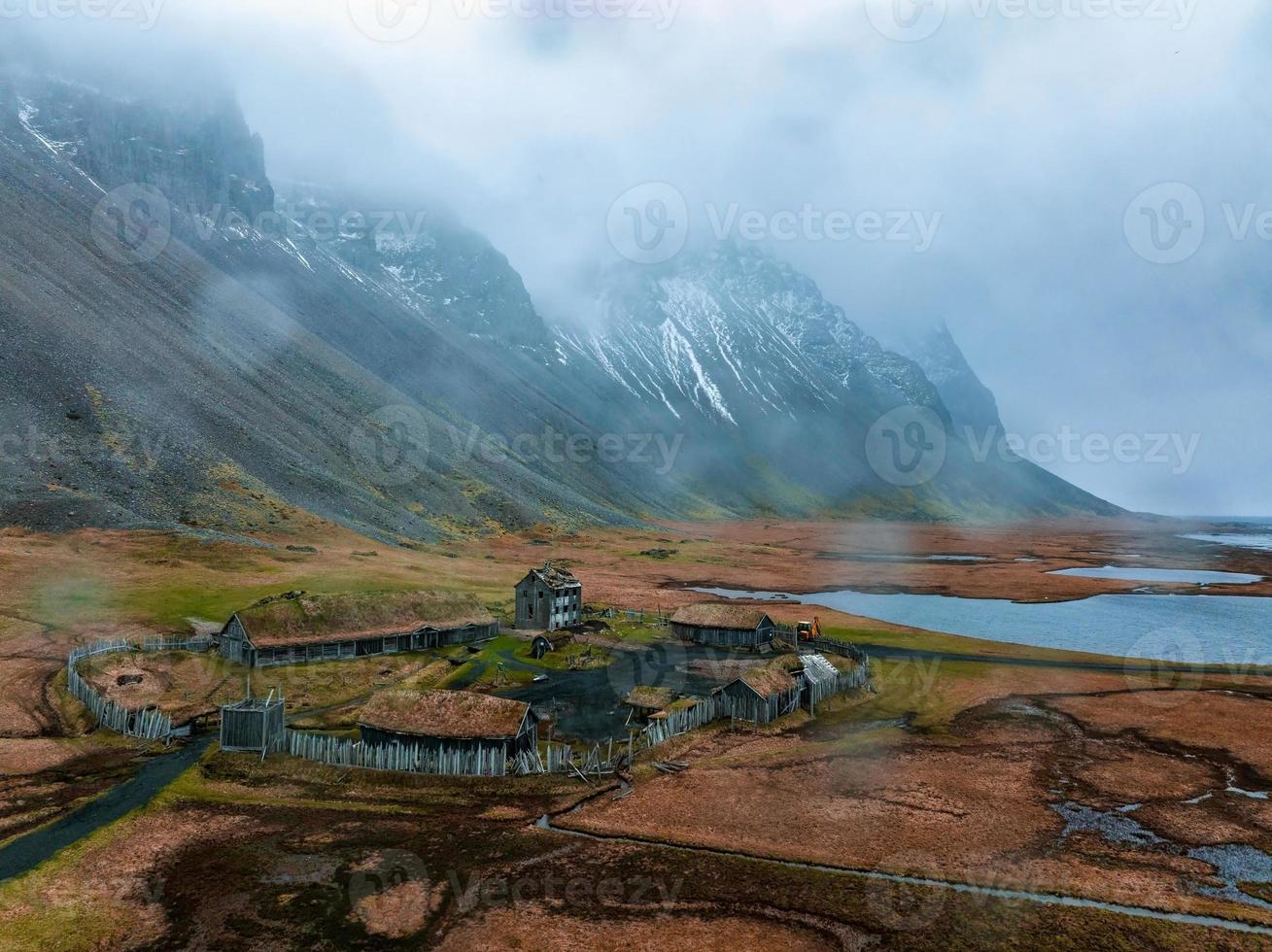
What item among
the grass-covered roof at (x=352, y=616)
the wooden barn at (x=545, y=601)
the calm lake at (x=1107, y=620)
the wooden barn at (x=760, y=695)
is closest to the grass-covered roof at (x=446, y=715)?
the wooden barn at (x=760, y=695)

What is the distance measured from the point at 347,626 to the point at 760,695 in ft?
105

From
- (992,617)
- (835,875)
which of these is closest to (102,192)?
(992,617)

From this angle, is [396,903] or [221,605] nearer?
[396,903]

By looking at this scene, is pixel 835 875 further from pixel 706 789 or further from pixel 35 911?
pixel 35 911

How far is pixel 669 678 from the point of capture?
197ft

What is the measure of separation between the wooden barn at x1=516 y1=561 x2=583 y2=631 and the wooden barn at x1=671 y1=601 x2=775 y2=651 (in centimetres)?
1018

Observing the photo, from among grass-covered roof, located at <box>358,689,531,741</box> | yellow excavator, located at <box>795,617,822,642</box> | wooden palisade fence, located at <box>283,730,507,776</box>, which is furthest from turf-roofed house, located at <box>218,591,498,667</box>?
yellow excavator, located at <box>795,617,822,642</box>

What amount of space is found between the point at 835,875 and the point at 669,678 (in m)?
29.2

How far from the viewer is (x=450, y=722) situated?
41562 millimetres

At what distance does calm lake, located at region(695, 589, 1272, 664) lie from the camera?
79500mm

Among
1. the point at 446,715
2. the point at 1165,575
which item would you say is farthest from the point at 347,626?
the point at 1165,575

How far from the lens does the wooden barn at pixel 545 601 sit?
74188mm

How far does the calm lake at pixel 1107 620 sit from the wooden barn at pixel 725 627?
27.0 m

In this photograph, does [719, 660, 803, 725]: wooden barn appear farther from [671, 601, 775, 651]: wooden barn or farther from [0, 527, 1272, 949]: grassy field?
[671, 601, 775, 651]: wooden barn
